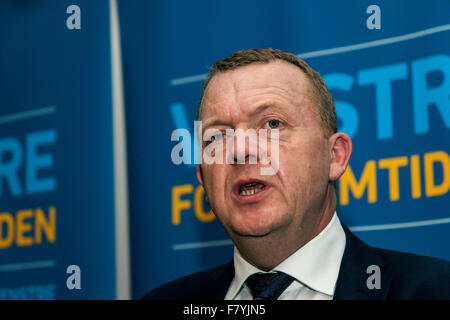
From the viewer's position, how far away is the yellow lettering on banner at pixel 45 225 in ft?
8.70

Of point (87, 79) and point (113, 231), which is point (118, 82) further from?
point (113, 231)

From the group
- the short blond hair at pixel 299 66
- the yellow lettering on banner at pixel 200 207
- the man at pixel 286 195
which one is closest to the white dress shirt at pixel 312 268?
the man at pixel 286 195

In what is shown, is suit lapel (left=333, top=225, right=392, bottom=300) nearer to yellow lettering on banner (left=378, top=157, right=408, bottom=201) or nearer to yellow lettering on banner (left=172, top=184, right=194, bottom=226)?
yellow lettering on banner (left=378, top=157, right=408, bottom=201)

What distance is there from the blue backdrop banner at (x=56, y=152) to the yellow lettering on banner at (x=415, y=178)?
1072mm

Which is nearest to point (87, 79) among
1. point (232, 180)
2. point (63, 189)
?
point (63, 189)

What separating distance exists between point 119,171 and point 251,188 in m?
0.90

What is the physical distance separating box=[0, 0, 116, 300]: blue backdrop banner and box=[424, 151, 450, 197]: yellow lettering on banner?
112 centimetres

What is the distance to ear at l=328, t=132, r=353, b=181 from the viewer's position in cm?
185

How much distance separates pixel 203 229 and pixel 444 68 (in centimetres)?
95

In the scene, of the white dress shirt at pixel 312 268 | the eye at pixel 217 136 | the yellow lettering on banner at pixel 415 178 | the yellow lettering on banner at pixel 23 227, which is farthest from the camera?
the yellow lettering on banner at pixel 23 227

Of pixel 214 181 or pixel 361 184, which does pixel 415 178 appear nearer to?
pixel 361 184


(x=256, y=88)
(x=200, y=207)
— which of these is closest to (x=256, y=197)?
(x=256, y=88)

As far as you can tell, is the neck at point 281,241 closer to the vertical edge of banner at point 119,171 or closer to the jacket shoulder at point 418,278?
the jacket shoulder at point 418,278

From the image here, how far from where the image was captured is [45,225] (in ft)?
8.77
